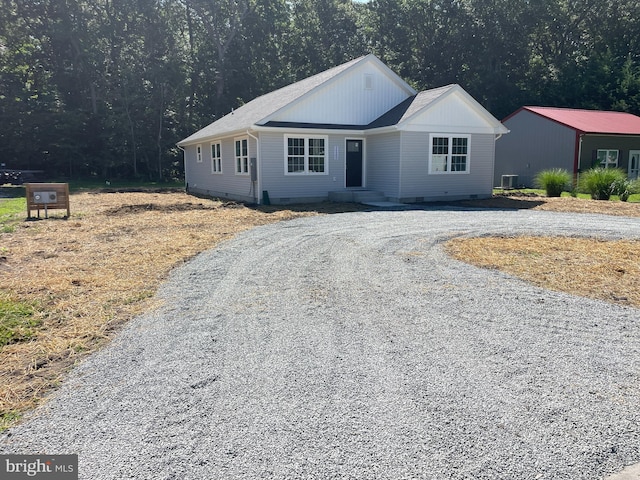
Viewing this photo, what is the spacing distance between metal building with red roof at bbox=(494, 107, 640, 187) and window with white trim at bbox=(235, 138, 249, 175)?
16.1 meters

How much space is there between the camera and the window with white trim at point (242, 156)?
1765 cm

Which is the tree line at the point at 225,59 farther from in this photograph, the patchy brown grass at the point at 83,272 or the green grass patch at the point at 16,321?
the green grass patch at the point at 16,321

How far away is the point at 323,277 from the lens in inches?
256

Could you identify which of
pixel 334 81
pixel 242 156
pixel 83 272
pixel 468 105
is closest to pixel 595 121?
pixel 468 105

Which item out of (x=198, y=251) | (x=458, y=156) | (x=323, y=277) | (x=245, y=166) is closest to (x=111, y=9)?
(x=245, y=166)

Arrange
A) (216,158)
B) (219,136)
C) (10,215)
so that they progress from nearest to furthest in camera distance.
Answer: (10,215) < (219,136) < (216,158)

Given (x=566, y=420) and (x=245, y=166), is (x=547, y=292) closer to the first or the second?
(x=566, y=420)

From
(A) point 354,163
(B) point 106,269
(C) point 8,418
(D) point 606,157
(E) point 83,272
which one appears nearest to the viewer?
(C) point 8,418

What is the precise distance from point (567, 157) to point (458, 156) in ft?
30.6

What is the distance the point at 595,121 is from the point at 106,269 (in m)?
26.6

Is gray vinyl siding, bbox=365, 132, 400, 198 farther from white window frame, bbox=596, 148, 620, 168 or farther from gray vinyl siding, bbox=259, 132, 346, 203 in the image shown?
white window frame, bbox=596, 148, 620, 168

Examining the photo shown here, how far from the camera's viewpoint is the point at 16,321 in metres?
4.67

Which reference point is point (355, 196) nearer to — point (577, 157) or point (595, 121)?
point (577, 157)

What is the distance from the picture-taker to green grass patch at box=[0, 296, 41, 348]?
4.32 metres
